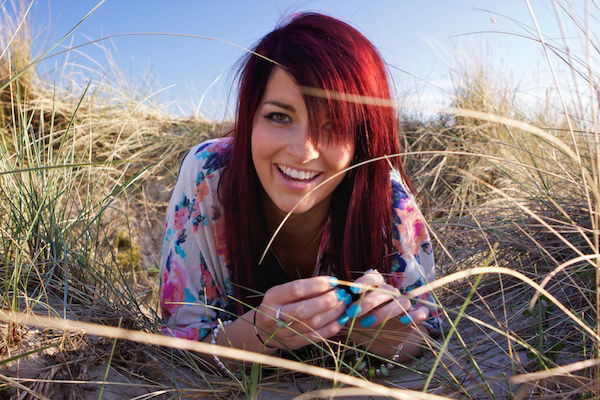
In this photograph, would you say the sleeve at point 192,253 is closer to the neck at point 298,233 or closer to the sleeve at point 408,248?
the neck at point 298,233

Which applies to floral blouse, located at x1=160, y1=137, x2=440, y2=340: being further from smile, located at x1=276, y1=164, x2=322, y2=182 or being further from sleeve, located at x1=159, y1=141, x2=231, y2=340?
smile, located at x1=276, y1=164, x2=322, y2=182

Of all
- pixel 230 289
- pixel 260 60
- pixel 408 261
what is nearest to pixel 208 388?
pixel 230 289

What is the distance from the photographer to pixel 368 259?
1.84 m

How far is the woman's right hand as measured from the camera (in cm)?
123

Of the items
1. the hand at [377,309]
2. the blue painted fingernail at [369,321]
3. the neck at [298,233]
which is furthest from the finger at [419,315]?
the neck at [298,233]

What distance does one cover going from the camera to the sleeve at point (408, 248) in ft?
5.99

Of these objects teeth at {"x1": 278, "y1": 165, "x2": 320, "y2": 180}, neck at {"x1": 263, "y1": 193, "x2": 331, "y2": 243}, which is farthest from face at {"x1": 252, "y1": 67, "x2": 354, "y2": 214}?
neck at {"x1": 263, "y1": 193, "x2": 331, "y2": 243}

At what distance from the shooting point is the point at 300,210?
171 cm

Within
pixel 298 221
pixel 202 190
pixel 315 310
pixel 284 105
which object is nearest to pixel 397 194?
pixel 298 221

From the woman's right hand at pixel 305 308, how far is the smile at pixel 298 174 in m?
0.44

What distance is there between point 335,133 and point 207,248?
62cm

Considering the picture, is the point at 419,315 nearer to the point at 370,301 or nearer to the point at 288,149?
the point at 370,301

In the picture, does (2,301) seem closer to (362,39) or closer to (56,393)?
(56,393)

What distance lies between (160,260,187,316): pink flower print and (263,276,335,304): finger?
596 mm
